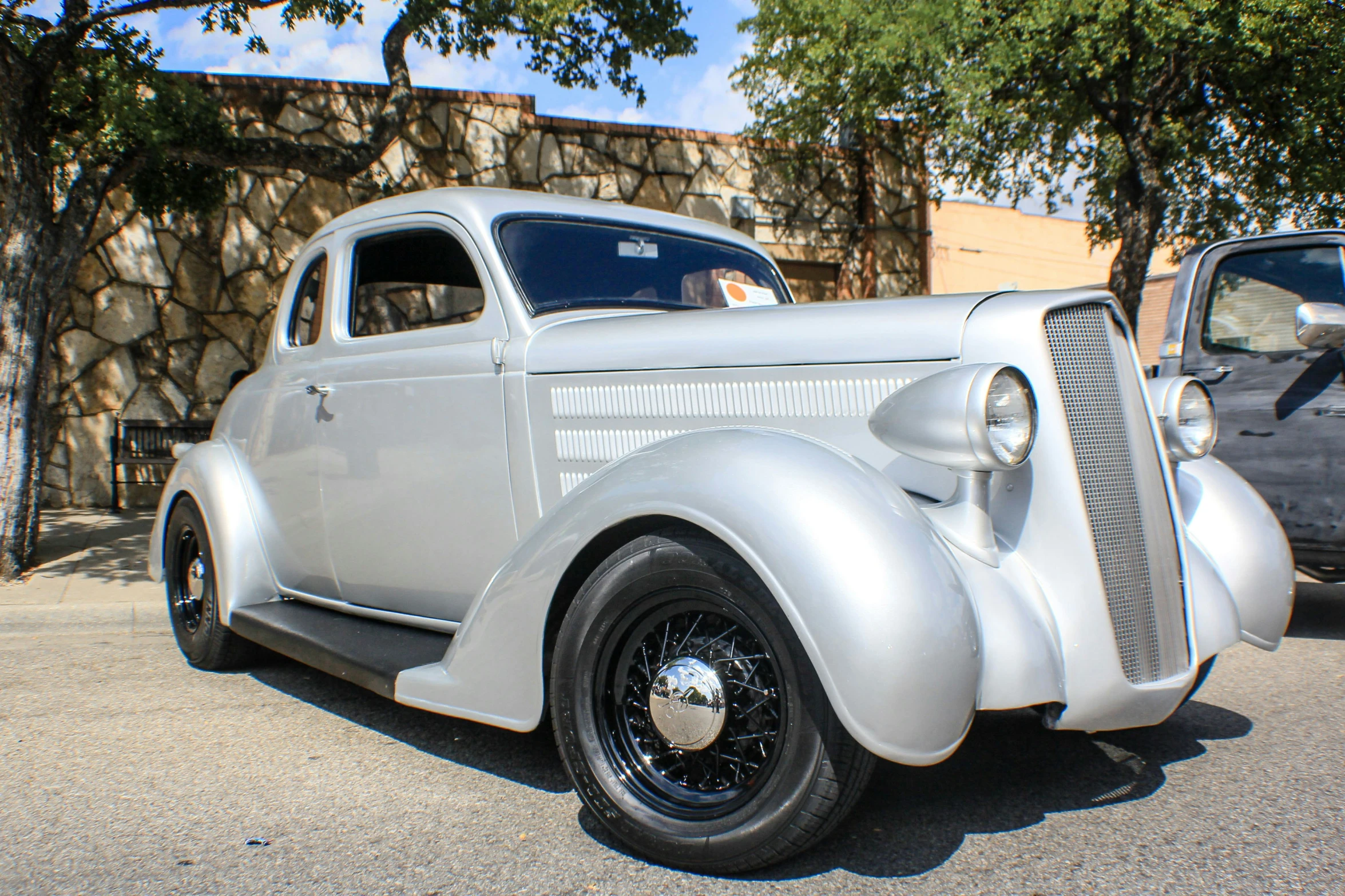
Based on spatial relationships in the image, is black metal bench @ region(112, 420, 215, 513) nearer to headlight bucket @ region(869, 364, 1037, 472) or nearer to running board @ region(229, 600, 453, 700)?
running board @ region(229, 600, 453, 700)

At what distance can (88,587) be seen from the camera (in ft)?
20.5

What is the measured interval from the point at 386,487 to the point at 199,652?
151cm

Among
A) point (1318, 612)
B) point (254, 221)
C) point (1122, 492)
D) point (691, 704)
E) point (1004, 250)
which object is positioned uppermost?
point (254, 221)

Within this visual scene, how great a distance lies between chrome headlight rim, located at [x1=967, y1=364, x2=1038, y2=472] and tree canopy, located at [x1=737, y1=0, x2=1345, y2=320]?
806cm

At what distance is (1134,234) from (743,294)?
8.04 metres

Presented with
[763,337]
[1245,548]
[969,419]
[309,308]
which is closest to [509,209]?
[309,308]

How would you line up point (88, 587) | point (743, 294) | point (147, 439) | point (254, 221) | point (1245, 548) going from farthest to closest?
point (254, 221) < point (147, 439) < point (88, 587) < point (743, 294) < point (1245, 548)

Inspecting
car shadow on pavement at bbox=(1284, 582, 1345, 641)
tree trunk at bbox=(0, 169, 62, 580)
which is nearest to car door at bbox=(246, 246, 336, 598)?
tree trunk at bbox=(0, 169, 62, 580)

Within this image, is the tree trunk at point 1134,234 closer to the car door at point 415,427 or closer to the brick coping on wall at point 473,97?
the brick coping on wall at point 473,97

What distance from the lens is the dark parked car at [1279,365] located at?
4543 millimetres

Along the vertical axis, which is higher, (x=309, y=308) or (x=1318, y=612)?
(x=309, y=308)

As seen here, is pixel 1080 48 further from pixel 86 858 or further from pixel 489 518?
pixel 86 858

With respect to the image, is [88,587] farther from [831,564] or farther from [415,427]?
[831,564]

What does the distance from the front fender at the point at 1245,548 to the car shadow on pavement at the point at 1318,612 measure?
2.12m
